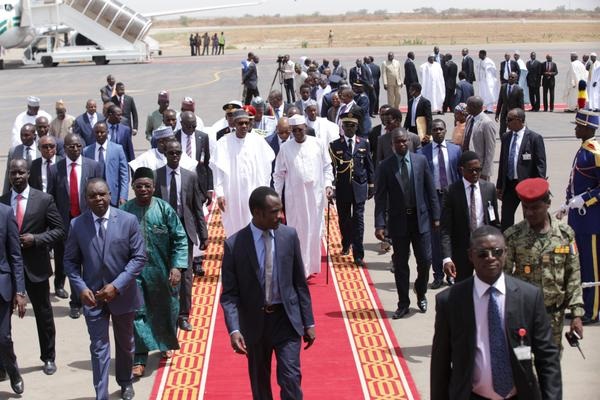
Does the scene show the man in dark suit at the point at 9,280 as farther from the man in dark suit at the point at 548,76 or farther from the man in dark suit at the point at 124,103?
the man in dark suit at the point at 548,76

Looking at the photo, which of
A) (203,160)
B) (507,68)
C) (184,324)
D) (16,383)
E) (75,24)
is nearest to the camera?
(16,383)

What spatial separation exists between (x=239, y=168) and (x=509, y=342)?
7585 mm

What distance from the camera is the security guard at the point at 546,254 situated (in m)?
6.81

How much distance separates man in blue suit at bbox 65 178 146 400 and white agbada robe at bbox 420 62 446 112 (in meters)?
25.6

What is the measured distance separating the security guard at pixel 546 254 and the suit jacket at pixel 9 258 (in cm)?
394

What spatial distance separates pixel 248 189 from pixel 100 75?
130 feet

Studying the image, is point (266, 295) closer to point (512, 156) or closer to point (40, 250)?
point (40, 250)

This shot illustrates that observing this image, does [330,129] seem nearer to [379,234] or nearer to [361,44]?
[379,234]

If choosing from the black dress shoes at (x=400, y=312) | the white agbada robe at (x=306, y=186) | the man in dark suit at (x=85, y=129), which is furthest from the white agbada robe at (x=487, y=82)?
the black dress shoes at (x=400, y=312)

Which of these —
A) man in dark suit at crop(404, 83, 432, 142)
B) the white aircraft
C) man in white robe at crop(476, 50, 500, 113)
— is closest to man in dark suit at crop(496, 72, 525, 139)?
man in dark suit at crop(404, 83, 432, 142)

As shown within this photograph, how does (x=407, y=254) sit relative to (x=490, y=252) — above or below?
below

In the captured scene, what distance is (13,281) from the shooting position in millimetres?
8617

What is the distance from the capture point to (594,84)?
31047mm

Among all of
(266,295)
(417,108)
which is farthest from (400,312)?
(417,108)
